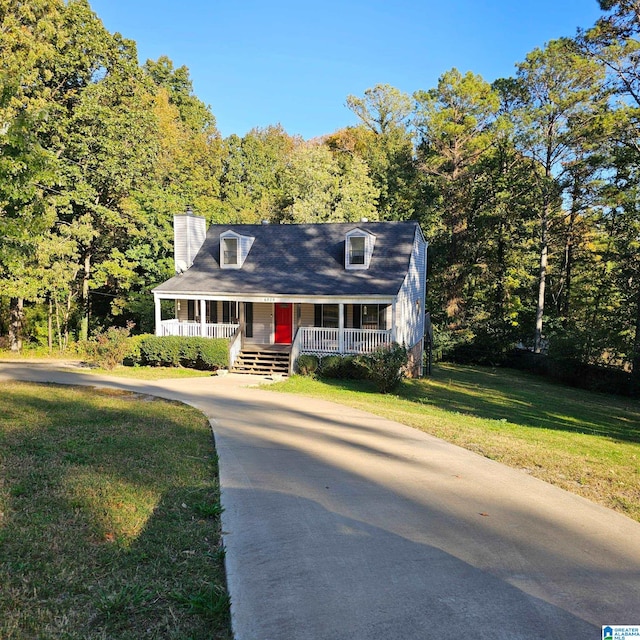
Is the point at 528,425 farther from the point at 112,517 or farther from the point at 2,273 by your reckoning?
the point at 2,273

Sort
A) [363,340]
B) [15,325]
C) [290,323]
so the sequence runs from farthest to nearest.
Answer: [15,325], [290,323], [363,340]

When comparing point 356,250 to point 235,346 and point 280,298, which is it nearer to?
point 280,298

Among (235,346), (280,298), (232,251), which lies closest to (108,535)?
(280,298)

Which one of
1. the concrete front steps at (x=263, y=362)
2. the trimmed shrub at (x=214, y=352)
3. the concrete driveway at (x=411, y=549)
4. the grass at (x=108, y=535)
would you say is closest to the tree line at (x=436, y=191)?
the trimmed shrub at (x=214, y=352)

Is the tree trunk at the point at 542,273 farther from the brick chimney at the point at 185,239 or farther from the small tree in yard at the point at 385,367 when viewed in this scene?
the brick chimney at the point at 185,239

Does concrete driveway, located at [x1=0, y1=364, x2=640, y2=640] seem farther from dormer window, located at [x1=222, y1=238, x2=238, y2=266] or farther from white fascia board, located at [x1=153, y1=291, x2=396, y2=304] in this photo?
dormer window, located at [x1=222, y1=238, x2=238, y2=266]

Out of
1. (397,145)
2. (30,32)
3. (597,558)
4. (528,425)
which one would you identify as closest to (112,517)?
(597,558)

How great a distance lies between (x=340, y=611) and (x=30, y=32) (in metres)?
26.8

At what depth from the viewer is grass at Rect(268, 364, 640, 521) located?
6.97 metres

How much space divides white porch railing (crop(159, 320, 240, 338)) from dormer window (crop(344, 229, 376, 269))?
5.20 metres

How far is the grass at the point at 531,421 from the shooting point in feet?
22.9

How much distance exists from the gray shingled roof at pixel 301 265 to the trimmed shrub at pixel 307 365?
2398 mm

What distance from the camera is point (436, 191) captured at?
32.0m

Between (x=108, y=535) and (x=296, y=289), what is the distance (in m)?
14.9
